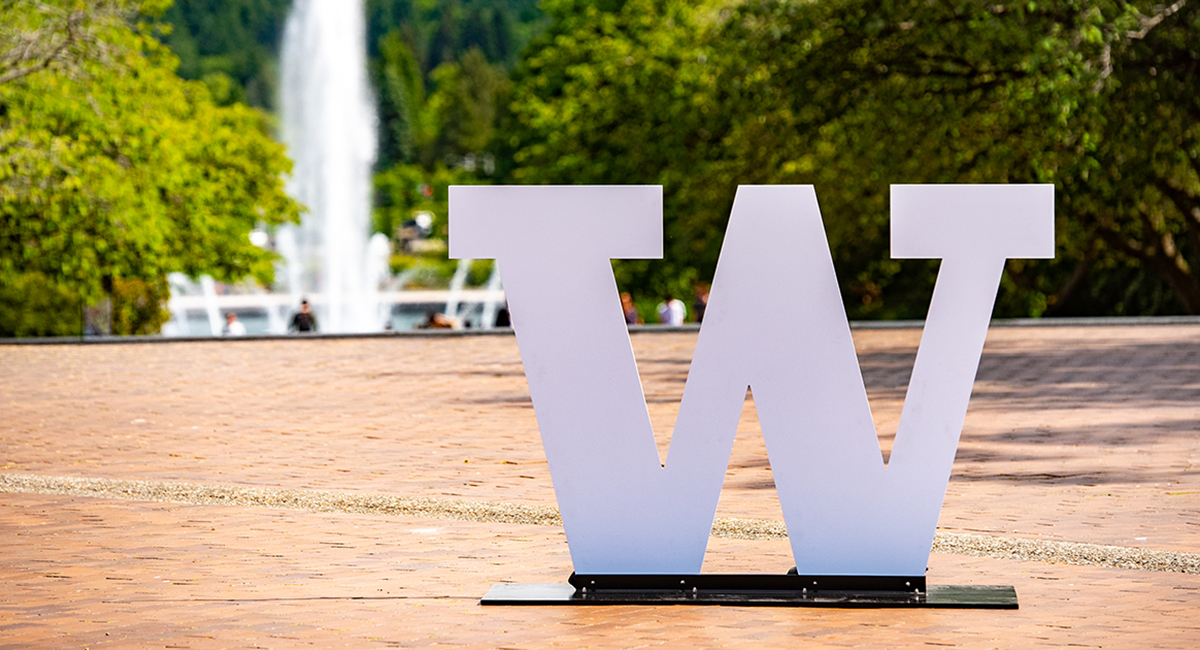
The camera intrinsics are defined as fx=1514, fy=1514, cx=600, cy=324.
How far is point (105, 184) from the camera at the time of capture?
89.9ft

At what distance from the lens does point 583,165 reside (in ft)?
132

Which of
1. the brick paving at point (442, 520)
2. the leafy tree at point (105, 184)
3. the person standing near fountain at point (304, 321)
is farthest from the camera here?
the person standing near fountain at point (304, 321)

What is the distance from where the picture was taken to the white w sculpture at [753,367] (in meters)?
6.29

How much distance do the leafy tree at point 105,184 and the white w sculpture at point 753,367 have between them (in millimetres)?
18216

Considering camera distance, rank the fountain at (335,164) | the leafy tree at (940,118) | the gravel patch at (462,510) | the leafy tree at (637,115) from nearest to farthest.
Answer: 1. the gravel patch at (462,510)
2. the leafy tree at (940,118)
3. the leafy tree at (637,115)
4. the fountain at (335,164)

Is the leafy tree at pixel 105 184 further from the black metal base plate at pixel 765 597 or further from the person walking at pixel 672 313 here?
the black metal base plate at pixel 765 597

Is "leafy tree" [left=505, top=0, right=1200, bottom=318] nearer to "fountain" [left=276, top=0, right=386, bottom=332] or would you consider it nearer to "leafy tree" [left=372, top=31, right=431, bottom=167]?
"fountain" [left=276, top=0, right=386, bottom=332]

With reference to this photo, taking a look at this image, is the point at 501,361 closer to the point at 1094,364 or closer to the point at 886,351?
the point at 886,351

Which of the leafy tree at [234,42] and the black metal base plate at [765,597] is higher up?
the leafy tree at [234,42]

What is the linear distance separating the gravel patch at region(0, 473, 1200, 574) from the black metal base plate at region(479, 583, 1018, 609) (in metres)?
0.90

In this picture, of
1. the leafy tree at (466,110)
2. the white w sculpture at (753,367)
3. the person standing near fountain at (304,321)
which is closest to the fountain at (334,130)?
the person standing near fountain at (304,321)

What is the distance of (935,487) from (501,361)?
569 inches

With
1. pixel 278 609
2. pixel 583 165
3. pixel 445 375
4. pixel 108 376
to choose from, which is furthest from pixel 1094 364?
pixel 583 165

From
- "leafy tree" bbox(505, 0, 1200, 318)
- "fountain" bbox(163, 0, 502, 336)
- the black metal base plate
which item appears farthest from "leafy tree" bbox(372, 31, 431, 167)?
the black metal base plate
